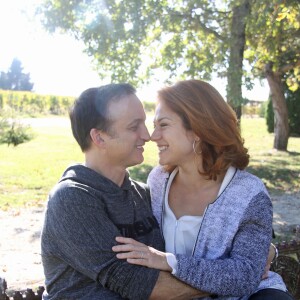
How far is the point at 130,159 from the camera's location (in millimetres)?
2447

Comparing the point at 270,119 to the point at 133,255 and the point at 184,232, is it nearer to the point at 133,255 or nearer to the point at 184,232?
the point at 184,232

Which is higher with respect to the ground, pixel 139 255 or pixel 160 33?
pixel 160 33

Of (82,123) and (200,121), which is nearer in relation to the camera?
(82,123)

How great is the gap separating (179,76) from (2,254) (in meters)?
7.46

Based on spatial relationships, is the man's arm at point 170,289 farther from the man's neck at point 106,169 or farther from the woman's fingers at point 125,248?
the man's neck at point 106,169

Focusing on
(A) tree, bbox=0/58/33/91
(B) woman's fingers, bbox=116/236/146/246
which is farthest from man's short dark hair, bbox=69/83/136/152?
(A) tree, bbox=0/58/33/91

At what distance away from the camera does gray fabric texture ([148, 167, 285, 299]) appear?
2.22 m

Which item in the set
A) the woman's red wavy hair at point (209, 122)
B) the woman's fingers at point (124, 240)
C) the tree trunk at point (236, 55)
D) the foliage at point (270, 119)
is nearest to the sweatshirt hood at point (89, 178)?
the woman's fingers at point (124, 240)

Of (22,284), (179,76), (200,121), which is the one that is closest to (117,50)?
(179,76)

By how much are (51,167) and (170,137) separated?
11478mm

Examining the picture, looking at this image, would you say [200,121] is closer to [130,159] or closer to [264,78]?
Answer: [130,159]

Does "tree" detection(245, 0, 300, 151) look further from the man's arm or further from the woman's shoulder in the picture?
the man's arm

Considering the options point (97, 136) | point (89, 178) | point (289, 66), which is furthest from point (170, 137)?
point (289, 66)

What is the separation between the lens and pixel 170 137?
2615mm
